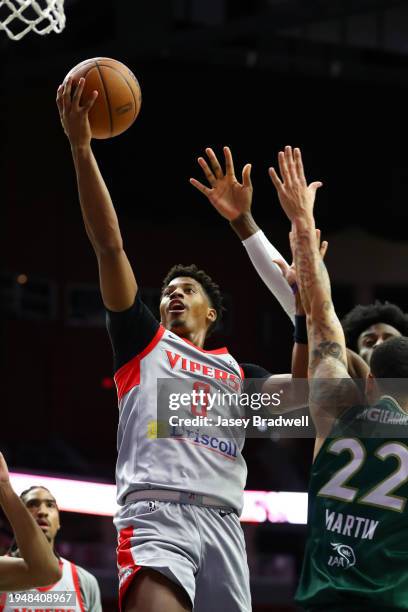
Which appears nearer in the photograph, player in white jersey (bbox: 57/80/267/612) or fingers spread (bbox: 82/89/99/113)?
player in white jersey (bbox: 57/80/267/612)

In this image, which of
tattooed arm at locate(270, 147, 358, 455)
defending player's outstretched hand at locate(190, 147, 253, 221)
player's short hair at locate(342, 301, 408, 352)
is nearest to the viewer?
tattooed arm at locate(270, 147, 358, 455)

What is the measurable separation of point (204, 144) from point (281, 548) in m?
6.45

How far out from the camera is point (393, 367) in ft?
9.99

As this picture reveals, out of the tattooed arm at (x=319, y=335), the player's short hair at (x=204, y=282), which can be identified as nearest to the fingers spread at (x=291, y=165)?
the tattooed arm at (x=319, y=335)

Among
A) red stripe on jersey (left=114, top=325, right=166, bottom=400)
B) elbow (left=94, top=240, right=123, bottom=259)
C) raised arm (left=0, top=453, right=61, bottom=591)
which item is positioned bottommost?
raised arm (left=0, top=453, right=61, bottom=591)

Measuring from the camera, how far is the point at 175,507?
391cm

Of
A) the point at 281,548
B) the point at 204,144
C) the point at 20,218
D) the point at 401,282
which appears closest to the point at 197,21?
the point at 204,144

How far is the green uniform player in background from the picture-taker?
2840mm

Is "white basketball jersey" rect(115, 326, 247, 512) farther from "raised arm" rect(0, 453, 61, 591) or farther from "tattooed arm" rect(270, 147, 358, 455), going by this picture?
"tattooed arm" rect(270, 147, 358, 455)

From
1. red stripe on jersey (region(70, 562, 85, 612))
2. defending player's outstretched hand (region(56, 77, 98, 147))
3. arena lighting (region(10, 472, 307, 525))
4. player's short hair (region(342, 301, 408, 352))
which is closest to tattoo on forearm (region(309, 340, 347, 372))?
defending player's outstretched hand (region(56, 77, 98, 147))

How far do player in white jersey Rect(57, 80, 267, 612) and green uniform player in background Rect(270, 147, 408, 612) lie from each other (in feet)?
3.08

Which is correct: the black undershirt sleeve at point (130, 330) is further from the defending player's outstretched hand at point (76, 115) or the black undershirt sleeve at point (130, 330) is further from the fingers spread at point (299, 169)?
the fingers spread at point (299, 169)

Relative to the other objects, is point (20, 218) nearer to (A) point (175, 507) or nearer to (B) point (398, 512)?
(A) point (175, 507)

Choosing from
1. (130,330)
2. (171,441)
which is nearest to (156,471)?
(171,441)
